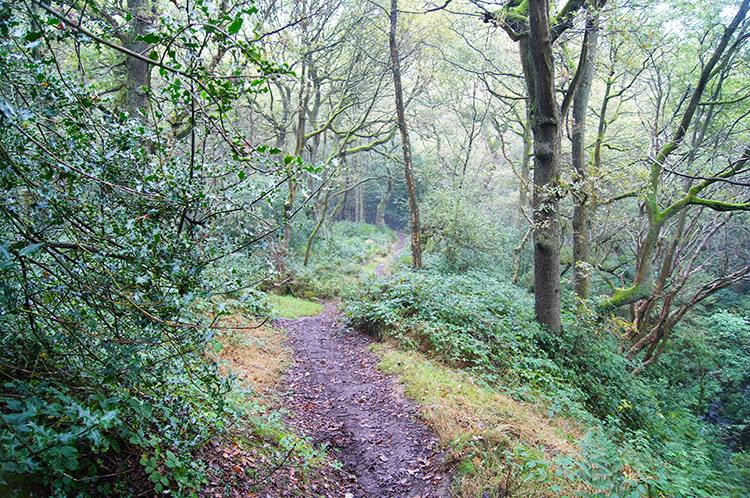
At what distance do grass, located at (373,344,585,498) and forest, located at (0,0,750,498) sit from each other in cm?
3

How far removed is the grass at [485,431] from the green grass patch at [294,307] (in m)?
5.40

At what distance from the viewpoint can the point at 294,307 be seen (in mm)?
12023

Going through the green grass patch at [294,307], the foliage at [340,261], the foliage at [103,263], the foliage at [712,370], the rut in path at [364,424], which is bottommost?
the foliage at [712,370]

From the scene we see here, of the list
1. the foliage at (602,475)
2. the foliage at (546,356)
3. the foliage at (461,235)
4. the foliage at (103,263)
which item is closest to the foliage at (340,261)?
the foliage at (546,356)

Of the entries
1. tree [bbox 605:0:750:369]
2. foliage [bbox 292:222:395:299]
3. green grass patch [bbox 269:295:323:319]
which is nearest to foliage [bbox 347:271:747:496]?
tree [bbox 605:0:750:369]

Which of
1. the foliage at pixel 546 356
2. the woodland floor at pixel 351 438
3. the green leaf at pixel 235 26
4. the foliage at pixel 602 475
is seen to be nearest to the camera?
the green leaf at pixel 235 26

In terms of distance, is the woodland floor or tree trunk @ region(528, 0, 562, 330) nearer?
the woodland floor

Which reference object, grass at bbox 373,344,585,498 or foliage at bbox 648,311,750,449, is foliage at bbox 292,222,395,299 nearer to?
grass at bbox 373,344,585,498

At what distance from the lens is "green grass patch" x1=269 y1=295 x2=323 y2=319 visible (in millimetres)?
11029

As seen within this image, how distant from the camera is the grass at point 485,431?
3699 millimetres

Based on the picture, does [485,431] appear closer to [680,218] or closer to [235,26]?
[235,26]

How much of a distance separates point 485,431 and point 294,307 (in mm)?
8611

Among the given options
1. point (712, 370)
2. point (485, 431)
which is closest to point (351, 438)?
point (485, 431)

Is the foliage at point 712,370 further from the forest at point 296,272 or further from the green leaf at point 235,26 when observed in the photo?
the green leaf at point 235,26
